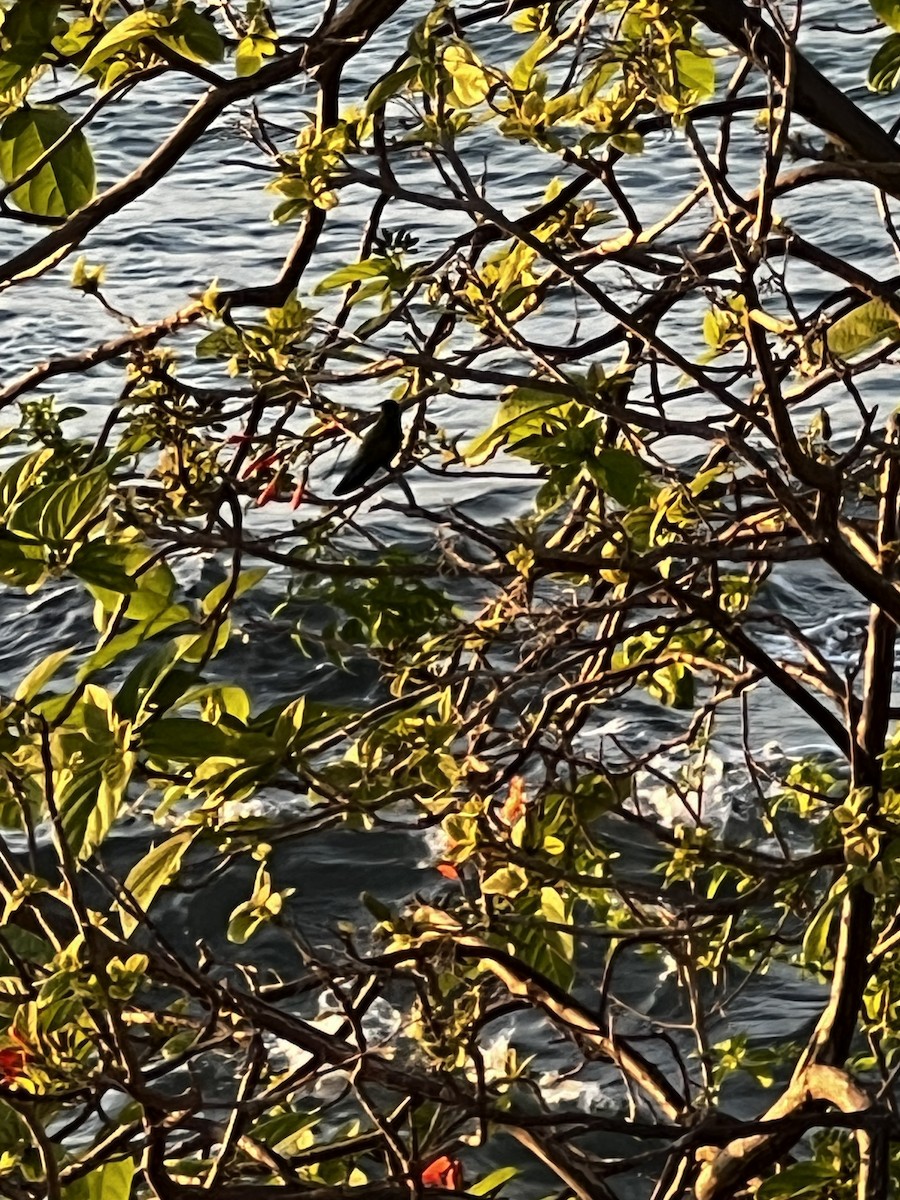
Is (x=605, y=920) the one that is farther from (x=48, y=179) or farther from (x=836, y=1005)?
(x=48, y=179)

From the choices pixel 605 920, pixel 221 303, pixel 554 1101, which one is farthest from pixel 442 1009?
pixel 554 1101

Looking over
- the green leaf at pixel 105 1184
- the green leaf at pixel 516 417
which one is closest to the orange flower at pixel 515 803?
the green leaf at pixel 516 417

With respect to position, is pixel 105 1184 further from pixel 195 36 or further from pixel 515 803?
pixel 195 36

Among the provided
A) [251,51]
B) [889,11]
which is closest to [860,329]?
[889,11]

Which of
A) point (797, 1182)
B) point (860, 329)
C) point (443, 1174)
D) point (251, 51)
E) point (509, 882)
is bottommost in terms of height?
point (443, 1174)

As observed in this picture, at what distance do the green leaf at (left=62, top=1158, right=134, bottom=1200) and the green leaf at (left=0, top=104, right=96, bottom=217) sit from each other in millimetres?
805

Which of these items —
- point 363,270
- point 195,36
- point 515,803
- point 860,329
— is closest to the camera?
point 195,36

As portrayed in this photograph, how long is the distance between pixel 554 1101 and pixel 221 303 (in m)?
2.45

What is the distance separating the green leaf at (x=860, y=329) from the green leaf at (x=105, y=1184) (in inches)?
38.4

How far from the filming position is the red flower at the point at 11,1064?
1.27 meters

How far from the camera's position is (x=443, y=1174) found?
1720 mm

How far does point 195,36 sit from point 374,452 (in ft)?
1.22

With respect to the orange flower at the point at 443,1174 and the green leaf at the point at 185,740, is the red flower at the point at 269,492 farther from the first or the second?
the orange flower at the point at 443,1174

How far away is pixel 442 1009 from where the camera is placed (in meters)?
1.50
